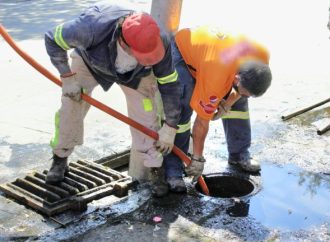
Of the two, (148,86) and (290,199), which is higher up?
(148,86)

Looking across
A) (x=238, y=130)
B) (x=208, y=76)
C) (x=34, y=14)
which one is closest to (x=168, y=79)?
(x=208, y=76)

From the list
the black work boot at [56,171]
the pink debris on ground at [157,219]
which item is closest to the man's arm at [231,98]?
the pink debris on ground at [157,219]

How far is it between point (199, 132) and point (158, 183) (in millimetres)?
541

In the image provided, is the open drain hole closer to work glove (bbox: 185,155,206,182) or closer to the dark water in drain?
the dark water in drain

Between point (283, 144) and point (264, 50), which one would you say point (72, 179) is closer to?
point (264, 50)

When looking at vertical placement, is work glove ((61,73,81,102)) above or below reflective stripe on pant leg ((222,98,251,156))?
above

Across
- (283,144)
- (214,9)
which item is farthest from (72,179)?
(214,9)

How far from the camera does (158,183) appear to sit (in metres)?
4.11

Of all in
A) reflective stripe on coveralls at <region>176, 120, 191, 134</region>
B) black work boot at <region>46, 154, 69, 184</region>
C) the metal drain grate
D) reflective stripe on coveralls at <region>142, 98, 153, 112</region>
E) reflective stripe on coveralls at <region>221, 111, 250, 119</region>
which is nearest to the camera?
the metal drain grate

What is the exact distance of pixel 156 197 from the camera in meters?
4.05

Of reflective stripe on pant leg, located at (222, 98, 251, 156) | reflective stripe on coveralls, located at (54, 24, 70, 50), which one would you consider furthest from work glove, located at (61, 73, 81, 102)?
reflective stripe on pant leg, located at (222, 98, 251, 156)

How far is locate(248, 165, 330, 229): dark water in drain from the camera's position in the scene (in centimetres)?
381

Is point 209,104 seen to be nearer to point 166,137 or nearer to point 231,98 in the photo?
point 166,137

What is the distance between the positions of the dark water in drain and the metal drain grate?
1059 millimetres
